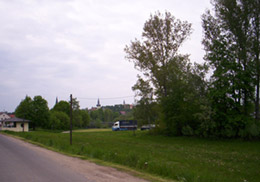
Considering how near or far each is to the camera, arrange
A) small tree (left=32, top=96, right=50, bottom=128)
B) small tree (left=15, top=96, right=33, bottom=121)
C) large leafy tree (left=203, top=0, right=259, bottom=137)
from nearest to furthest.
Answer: large leafy tree (left=203, top=0, right=259, bottom=137), small tree (left=15, top=96, right=33, bottom=121), small tree (left=32, top=96, right=50, bottom=128)

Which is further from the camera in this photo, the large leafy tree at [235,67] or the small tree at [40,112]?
the small tree at [40,112]

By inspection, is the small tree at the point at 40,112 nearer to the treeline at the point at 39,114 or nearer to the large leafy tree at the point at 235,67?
the treeline at the point at 39,114

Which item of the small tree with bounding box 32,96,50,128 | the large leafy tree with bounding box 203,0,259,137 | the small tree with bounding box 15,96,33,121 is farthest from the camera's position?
the small tree with bounding box 32,96,50,128

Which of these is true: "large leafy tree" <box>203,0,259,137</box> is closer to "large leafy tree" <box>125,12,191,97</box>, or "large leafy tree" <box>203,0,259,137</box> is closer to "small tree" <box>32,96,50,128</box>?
"large leafy tree" <box>125,12,191,97</box>

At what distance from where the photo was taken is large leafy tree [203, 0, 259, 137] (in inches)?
1233

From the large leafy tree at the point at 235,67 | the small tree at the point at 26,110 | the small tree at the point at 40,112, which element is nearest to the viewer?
the large leafy tree at the point at 235,67

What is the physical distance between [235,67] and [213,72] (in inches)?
109

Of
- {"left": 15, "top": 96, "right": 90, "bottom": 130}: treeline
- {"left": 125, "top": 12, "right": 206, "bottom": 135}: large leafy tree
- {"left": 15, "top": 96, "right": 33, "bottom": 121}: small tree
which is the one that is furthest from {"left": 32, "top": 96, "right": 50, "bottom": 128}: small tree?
{"left": 125, "top": 12, "right": 206, "bottom": 135}: large leafy tree

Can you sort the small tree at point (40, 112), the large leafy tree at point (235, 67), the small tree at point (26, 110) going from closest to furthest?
the large leafy tree at point (235, 67) → the small tree at point (26, 110) → the small tree at point (40, 112)

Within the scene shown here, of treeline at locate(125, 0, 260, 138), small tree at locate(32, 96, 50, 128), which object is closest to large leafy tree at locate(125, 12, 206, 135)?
treeline at locate(125, 0, 260, 138)

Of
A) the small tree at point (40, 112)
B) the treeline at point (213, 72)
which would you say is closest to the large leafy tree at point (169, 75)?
the treeline at point (213, 72)

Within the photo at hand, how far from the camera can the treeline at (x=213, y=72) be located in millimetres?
31641

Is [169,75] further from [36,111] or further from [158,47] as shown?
[36,111]

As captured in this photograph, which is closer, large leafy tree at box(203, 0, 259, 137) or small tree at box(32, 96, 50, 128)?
large leafy tree at box(203, 0, 259, 137)
